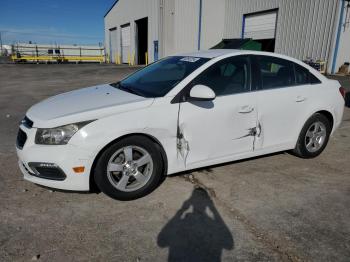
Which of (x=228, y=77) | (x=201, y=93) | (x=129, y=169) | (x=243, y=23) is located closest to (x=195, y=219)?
(x=129, y=169)

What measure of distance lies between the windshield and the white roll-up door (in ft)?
100

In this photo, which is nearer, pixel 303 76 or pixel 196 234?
pixel 196 234

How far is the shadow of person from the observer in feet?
8.08

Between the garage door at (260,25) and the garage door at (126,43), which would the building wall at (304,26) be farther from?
the garage door at (126,43)

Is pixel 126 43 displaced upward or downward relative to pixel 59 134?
upward

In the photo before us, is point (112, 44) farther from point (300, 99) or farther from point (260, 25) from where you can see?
point (300, 99)

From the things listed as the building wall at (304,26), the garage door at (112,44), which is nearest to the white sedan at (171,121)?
the building wall at (304,26)

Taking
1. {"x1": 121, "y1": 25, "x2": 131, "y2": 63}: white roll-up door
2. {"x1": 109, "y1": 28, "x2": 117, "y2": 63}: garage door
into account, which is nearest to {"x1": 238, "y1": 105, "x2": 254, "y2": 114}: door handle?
{"x1": 121, "y1": 25, "x2": 131, "y2": 63}: white roll-up door

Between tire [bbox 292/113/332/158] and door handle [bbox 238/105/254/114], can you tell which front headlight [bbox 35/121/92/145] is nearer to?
door handle [bbox 238/105/254/114]

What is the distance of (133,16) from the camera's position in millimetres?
31188

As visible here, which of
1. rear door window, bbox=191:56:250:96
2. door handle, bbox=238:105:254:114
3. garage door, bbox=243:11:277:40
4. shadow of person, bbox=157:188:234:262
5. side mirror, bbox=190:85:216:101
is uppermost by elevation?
garage door, bbox=243:11:277:40

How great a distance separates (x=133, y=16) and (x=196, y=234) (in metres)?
31.5

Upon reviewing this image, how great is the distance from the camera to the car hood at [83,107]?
2.96 meters

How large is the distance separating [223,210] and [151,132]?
108 centimetres
